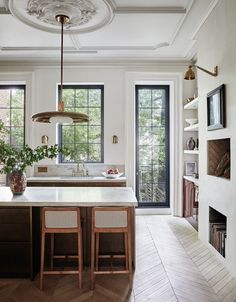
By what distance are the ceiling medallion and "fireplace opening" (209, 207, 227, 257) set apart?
296 centimetres

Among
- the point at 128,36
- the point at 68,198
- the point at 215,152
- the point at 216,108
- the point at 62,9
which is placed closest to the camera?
the point at 68,198

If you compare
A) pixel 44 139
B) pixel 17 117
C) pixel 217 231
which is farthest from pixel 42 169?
pixel 217 231

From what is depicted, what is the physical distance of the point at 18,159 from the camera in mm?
2975

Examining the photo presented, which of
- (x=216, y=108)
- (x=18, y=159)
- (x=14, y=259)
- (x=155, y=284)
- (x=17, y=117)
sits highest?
(x=17, y=117)

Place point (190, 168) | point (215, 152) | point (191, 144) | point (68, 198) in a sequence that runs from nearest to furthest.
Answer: point (68, 198), point (215, 152), point (191, 144), point (190, 168)

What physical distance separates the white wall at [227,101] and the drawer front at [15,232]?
2.15 metres

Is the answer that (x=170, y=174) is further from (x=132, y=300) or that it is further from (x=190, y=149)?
(x=132, y=300)

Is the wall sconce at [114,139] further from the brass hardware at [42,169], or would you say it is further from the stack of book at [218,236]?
the stack of book at [218,236]

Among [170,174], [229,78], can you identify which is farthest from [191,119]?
[229,78]

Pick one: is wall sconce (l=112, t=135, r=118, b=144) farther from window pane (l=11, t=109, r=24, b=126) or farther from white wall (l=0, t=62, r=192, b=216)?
window pane (l=11, t=109, r=24, b=126)

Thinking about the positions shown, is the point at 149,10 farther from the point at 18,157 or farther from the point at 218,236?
the point at 218,236

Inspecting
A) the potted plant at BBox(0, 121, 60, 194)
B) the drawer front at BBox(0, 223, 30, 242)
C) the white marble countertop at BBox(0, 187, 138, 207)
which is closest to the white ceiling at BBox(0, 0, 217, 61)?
the potted plant at BBox(0, 121, 60, 194)

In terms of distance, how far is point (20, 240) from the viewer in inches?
107

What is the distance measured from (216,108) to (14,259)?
111 inches
